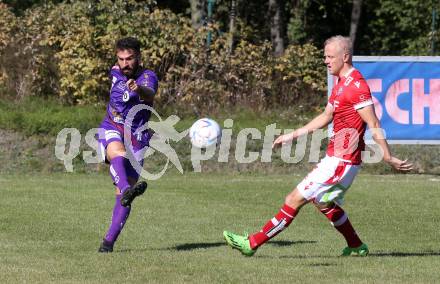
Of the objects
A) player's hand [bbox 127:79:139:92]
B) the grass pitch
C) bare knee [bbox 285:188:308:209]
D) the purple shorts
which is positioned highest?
player's hand [bbox 127:79:139:92]

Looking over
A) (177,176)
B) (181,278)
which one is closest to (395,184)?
(177,176)

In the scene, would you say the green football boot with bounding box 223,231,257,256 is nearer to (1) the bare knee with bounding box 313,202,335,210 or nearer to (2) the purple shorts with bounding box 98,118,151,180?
(1) the bare knee with bounding box 313,202,335,210

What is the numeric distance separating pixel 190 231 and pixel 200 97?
12000mm

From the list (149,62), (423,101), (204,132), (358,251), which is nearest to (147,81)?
(358,251)

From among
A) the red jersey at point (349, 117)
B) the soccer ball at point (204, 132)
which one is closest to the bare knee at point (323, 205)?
the red jersey at point (349, 117)

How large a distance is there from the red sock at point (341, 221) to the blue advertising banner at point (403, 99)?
9637 millimetres

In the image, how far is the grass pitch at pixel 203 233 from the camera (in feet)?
29.8

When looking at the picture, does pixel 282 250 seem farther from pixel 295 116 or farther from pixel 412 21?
pixel 412 21

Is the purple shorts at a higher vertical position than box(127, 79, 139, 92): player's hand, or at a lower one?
lower

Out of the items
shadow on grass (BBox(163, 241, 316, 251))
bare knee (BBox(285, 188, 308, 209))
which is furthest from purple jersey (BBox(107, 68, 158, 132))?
bare knee (BBox(285, 188, 308, 209))

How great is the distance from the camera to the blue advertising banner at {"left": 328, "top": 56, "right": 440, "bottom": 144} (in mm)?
19656

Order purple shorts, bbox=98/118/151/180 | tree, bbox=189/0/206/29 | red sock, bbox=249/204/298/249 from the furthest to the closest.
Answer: tree, bbox=189/0/206/29, purple shorts, bbox=98/118/151/180, red sock, bbox=249/204/298/249

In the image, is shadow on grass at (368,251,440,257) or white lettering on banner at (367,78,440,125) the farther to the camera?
white lettering on banner at (367,78,440,125)

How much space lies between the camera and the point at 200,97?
2405 centimetres
